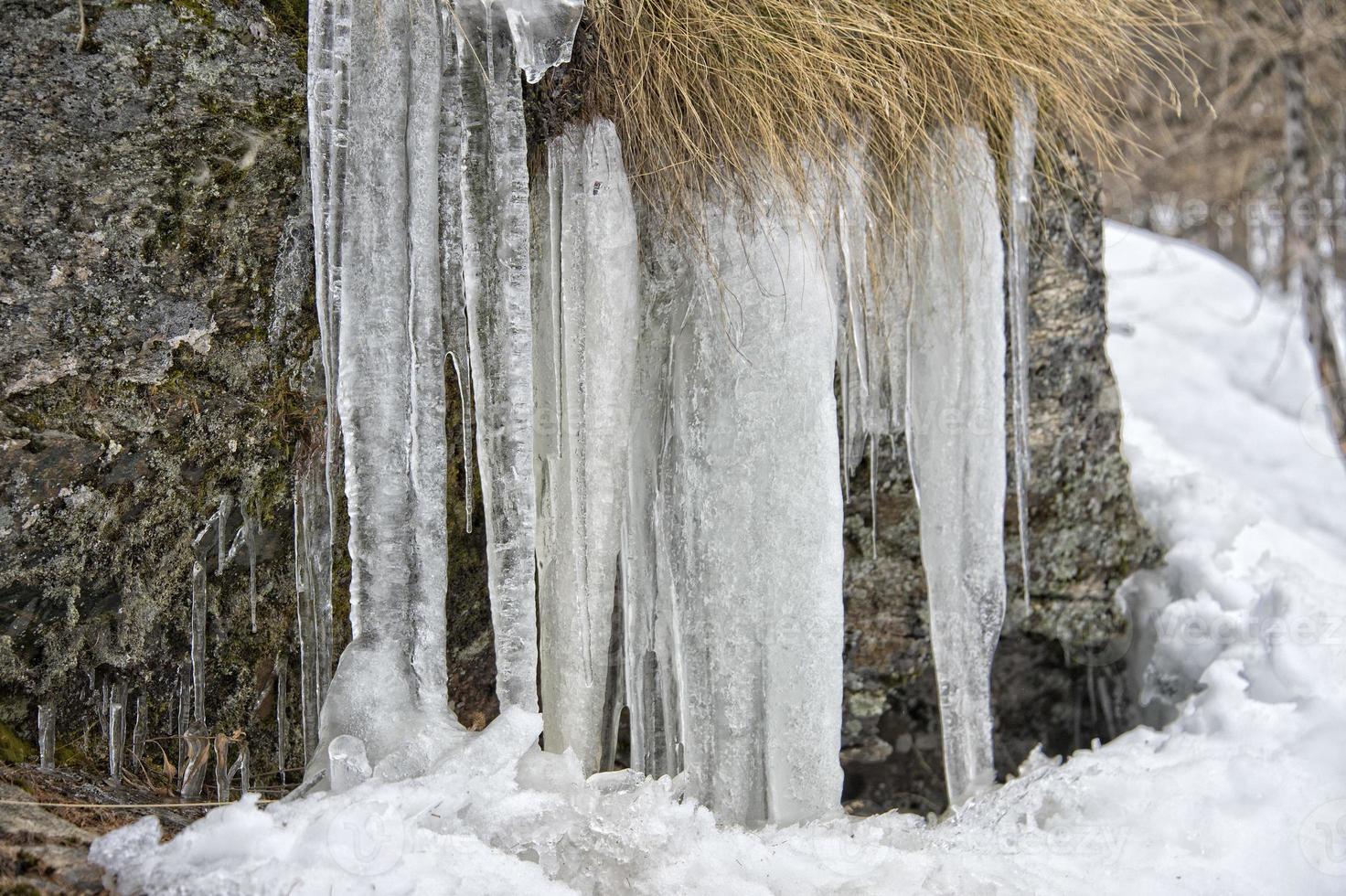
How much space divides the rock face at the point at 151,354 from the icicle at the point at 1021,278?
137 cm

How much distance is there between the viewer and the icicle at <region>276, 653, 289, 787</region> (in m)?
1.93

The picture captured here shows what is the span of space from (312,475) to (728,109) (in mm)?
1068

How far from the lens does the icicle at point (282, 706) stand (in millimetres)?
1931

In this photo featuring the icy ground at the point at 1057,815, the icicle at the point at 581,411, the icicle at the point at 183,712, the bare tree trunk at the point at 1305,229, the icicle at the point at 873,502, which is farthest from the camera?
the bare tree trunk at the point at 1305,229

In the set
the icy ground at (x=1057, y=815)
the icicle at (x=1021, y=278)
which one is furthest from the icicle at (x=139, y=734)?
the icicle at (x=1021, y=278)

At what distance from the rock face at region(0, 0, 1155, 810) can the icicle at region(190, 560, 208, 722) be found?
2 centimetres


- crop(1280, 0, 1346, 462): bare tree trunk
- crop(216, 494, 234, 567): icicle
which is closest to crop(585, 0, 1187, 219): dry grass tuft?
crop(216, 494, 234, 567): icicle

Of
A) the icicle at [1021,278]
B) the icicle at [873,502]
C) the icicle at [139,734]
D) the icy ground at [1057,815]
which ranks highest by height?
the icicle at [1021,278]

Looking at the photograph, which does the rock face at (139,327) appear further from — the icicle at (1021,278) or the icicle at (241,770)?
the icicle at (1021,278)

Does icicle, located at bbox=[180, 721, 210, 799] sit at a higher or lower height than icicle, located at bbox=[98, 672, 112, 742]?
lower

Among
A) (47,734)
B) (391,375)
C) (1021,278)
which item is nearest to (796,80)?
(1021,278)

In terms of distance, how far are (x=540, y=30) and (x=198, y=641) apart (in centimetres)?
127

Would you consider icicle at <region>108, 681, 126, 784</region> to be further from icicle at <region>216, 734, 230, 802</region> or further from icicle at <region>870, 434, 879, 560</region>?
icicle at <region>870, 434, 879, 560</region>

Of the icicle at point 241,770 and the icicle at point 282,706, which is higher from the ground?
the icicle at point 282,706
